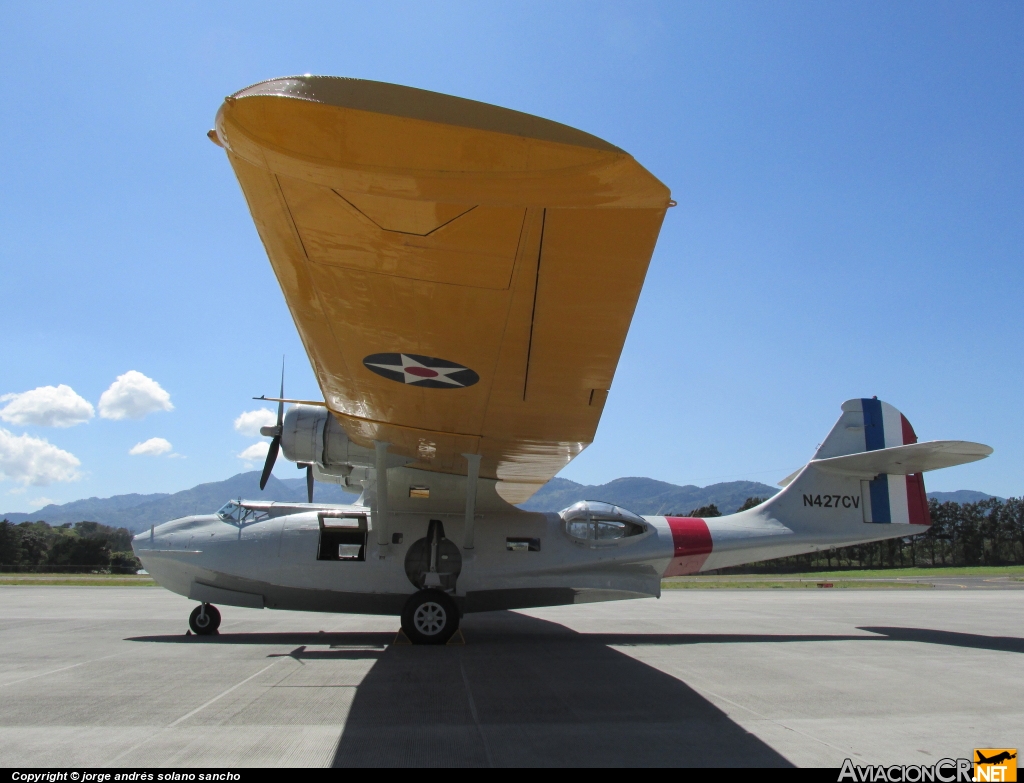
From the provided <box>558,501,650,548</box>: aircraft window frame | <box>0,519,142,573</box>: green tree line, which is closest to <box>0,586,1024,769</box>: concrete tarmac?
<box>558,501,650,548</box>: aircraft window frame

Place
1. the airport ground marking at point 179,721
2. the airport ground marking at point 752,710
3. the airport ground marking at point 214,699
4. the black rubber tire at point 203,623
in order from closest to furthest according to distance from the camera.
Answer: the airport ground marking at point 179,721 < the airport ground marking at point 752,710 < the airport ground marking at point 214,699 < the black rubber tire at point 203,623

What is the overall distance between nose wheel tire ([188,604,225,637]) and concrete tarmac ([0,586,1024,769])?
0.25 metres

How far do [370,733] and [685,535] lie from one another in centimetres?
768

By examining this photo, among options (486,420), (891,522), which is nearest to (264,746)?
(486,420)

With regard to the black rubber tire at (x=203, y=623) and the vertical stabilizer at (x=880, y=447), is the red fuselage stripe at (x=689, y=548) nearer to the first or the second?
the vertical stabilizer at (x=880, y=447)

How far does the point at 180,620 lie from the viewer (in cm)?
1320

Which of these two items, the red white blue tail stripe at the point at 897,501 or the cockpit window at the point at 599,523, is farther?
the red white blue tail stripe at the point at 897,501

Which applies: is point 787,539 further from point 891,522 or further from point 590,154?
point 590,154

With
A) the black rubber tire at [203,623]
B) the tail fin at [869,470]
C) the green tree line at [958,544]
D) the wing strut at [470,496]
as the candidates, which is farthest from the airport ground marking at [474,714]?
the green tree line at [958,544]

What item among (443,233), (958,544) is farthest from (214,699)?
(958,544)

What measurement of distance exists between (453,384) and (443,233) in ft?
9.47

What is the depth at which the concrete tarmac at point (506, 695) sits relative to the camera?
15.0 feet

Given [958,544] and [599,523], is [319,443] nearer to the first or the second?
[599,523]

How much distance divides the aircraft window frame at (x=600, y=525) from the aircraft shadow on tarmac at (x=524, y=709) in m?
1.68
